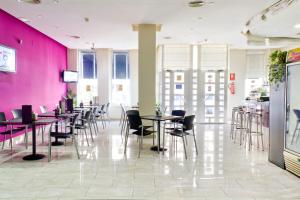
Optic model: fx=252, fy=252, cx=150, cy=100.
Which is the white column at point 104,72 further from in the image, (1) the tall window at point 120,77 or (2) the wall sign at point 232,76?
(2) the wall sign at point 232,76

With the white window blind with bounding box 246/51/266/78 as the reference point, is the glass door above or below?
below

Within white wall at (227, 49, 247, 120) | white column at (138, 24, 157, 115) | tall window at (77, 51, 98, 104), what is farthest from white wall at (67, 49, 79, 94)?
white wall at (227, 49, 247, 120)

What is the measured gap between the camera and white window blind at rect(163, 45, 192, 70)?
10086 mm

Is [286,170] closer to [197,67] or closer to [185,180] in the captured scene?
[185,180]

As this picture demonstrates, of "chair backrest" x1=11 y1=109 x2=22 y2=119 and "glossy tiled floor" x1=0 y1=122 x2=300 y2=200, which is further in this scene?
"chair backrest" x1=11 y1=109 x2=22 y2=119

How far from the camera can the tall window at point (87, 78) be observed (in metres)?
11.4

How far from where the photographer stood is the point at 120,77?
11492 mm

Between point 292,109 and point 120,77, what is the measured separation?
26.9 ft

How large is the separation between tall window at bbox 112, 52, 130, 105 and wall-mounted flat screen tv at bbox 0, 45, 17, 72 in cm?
551

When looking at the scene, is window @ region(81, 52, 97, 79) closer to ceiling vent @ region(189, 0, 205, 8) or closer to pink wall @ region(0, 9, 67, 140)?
pink wall @ region(0, 9, 67, 140)

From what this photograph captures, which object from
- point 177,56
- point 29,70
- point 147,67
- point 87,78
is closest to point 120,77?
point 87,78

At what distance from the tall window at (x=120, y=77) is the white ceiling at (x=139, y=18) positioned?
8.33 feet

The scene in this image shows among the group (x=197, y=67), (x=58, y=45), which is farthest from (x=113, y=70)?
(x=197, y=67)

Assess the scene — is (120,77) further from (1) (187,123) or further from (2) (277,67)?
(2) (277,67)
